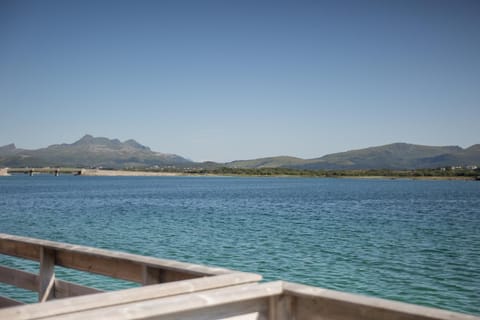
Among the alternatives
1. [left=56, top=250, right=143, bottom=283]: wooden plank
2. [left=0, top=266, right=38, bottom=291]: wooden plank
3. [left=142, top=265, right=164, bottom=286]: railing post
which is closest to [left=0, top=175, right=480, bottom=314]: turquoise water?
[left=0, top=266, right=38, bottom=291]: wooden plank

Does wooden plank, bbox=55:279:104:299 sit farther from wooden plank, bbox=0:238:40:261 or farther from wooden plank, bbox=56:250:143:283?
wooden plank, bbox=0:238:40:261

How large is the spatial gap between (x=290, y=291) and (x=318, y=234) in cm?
2679

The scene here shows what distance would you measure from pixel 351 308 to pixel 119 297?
1.34 meters

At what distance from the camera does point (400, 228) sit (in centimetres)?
3416

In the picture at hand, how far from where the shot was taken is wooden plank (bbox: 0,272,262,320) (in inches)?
102

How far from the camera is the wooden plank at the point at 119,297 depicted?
2.60 metres

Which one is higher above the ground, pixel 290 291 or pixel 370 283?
pixel 290 291

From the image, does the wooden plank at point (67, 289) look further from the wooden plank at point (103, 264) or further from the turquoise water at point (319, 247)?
the turquoise water at point (319, 247)

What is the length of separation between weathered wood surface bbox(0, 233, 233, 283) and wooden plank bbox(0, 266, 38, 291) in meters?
0.21

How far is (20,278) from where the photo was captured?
5621 millimetres

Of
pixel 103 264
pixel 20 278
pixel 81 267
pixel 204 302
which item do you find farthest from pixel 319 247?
pixel 204 302

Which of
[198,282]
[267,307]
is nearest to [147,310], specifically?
[198,282]

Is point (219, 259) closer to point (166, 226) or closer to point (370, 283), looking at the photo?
point (370, 283)

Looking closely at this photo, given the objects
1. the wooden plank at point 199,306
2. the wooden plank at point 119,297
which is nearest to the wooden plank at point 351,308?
the wooden plank at point 199,306
